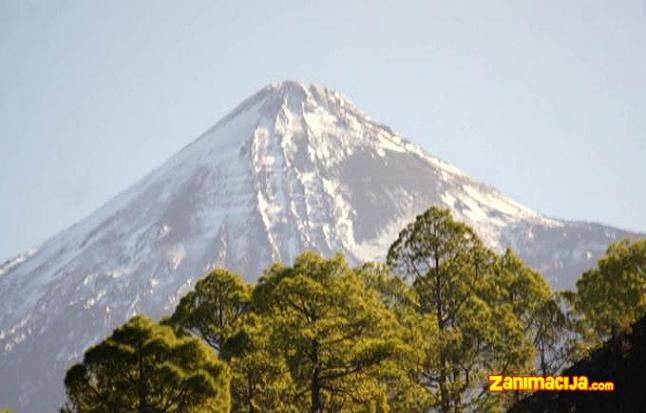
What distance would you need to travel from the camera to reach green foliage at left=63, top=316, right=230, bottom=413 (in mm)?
30906

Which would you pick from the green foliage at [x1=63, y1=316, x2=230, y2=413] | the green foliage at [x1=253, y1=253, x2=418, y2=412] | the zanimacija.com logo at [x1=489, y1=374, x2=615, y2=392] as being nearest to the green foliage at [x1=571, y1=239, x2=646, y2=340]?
the zanimacija.com logo at [x1=489, y1=374, x2=615, y2=392]

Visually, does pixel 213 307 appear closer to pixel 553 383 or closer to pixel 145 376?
pixel 145 376

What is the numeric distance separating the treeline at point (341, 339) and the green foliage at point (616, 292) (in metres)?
0.19

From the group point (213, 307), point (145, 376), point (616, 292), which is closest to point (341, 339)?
point (145, 376)

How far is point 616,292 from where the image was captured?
50156 millimetres

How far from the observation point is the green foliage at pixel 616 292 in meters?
49.2

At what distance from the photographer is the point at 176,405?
31.7 metres

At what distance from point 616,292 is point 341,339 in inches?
862

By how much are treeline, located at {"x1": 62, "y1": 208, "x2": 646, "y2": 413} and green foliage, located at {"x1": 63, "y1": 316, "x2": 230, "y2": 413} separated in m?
0.04

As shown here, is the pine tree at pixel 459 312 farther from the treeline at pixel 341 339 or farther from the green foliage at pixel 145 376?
the green foliage at pixel 145 376

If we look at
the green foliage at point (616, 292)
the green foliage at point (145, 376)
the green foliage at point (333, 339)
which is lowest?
the green foliage at point (145, 376)

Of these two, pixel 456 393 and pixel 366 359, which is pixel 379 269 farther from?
pixel 366 359

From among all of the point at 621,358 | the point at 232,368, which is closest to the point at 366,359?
the point at 232,368

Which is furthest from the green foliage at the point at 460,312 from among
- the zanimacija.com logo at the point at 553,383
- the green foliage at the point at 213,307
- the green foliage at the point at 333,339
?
the green foliage at the point at 213,307
